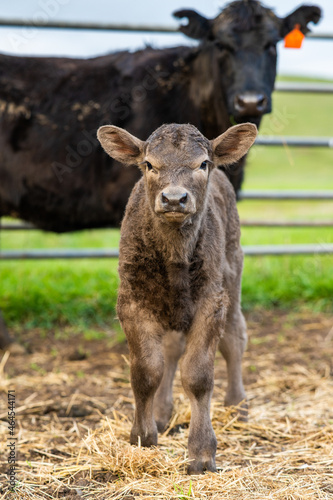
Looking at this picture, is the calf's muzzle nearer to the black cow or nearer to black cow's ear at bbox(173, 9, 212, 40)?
the black cow

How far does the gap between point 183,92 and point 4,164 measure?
1.62 meters

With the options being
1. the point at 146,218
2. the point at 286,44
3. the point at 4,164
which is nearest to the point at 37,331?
the point at 4,164

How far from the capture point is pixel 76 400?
14.2 ft

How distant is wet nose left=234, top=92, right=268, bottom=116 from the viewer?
4.62 meters

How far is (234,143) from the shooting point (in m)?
3.46

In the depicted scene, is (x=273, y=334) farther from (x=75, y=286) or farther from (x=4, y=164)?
(x=4, y=164)

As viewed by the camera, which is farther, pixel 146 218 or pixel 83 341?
pixel 83 341

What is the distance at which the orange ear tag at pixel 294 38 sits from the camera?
5.29m

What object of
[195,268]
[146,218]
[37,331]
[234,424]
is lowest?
[37,331]

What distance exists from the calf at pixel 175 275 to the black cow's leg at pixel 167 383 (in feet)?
1.49

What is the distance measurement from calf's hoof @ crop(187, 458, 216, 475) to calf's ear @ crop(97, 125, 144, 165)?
1.57m

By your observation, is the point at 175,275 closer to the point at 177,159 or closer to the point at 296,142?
the point at 177,159

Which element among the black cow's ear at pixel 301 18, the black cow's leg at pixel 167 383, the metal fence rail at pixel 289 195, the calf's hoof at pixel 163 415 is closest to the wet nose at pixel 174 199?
the black cow's leg at pixel 167 383

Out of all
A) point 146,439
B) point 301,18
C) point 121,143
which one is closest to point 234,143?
point 121,143
